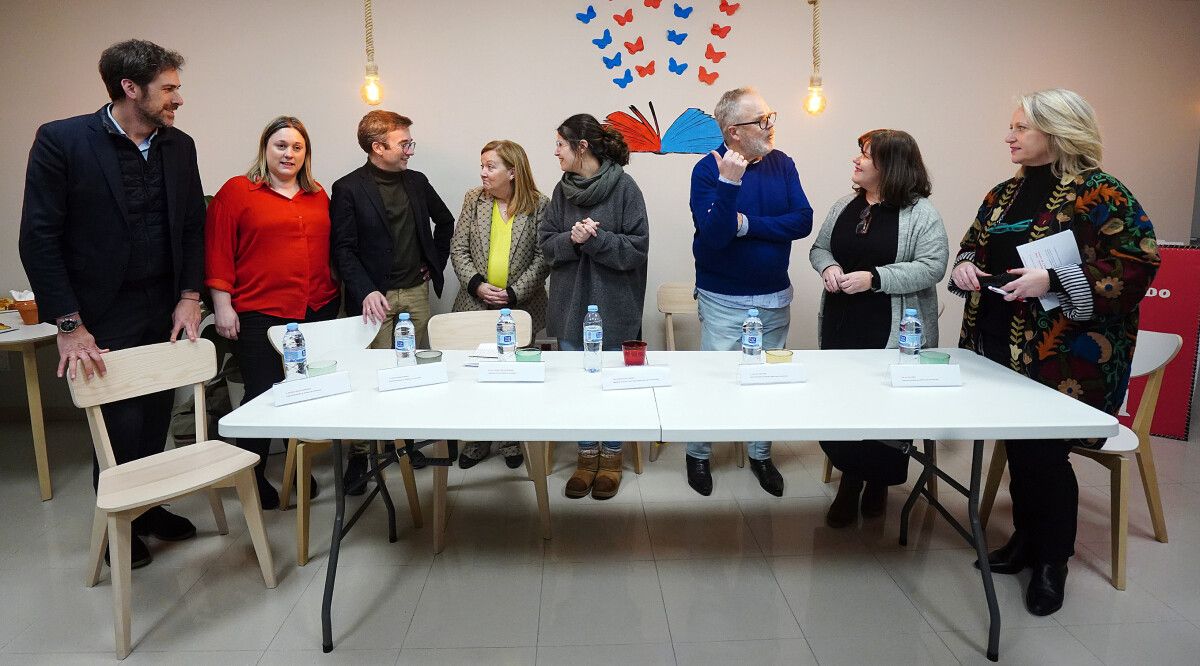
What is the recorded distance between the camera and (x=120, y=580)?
201 centimetres

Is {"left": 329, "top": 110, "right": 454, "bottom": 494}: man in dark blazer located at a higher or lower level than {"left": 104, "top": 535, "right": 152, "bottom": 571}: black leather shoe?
higher

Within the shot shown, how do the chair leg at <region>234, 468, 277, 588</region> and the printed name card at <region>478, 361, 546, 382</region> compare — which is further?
the chair leg at <region>234, 468, 277, 588</region>

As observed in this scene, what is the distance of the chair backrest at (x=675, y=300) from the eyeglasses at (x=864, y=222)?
1.28 meters

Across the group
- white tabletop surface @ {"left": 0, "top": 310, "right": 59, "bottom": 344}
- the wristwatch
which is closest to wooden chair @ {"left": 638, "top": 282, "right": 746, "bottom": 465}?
the wristwatch

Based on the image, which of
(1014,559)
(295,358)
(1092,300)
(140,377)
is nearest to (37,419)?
(140,377)

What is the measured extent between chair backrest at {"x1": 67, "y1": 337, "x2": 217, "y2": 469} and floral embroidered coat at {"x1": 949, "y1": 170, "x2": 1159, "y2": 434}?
9.37ft

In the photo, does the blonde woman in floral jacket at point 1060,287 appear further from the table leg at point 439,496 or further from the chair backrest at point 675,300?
the table leg at point 439,496

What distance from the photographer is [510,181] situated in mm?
3283

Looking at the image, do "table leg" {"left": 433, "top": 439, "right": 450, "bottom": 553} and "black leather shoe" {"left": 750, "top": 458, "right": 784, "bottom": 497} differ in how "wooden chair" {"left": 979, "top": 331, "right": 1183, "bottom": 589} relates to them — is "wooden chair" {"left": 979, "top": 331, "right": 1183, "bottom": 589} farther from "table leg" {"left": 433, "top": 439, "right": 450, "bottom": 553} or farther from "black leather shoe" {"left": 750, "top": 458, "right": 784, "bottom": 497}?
"table leg" {"left": 433, "top": 439, "right": 450, "bottom": 553}

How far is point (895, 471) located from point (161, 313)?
2825mm

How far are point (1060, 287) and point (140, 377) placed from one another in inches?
119

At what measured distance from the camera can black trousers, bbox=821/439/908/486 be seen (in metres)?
2.55

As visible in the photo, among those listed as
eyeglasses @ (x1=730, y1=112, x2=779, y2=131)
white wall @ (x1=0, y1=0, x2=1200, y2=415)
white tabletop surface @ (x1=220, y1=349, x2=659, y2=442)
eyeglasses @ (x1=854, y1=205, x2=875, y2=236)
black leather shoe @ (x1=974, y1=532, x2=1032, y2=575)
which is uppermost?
white wall @ (x1=0, y1=0, x2=1200, y2=415)

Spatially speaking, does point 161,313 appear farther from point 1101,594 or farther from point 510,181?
point 1101,594
